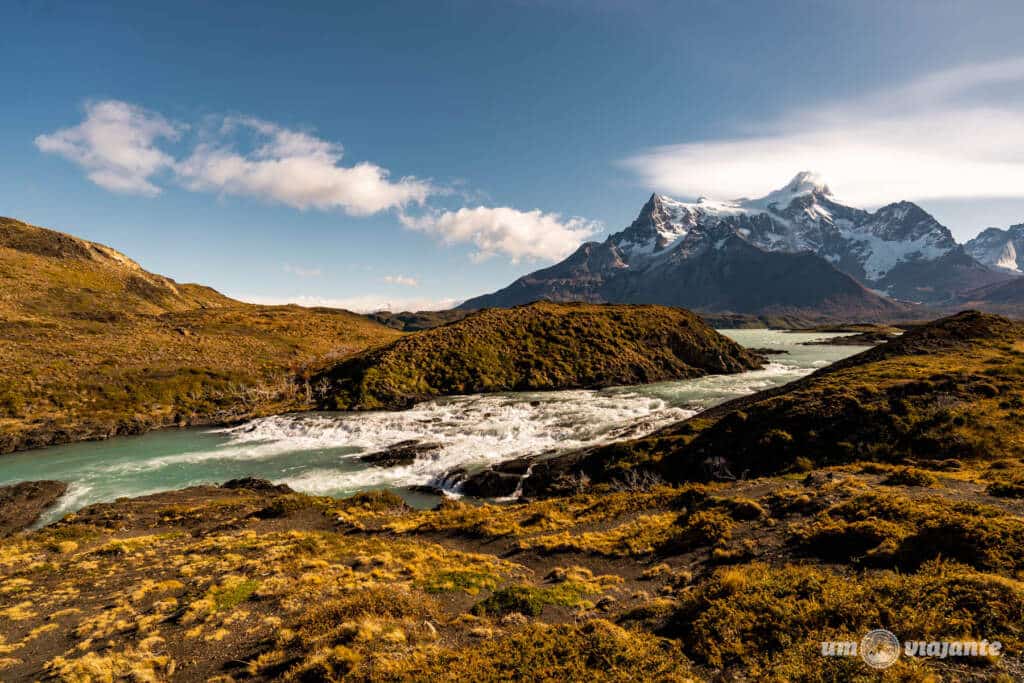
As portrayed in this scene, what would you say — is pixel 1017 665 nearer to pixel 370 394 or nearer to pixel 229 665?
pixel 229 665

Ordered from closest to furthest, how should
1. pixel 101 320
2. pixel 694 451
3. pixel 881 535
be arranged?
1. pixel 881 535
2. pixel 694 451
3. pixel 101 320

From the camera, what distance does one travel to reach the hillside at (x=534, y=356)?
87.4 metres

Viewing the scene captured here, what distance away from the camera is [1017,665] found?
8914mm

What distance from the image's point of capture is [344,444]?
5816 cm

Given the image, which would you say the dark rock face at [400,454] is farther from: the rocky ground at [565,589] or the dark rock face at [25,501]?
the dark rock face at [25,501]

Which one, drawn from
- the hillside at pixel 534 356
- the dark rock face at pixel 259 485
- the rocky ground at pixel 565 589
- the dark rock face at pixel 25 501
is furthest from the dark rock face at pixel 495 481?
the hillside at pixel 534 356

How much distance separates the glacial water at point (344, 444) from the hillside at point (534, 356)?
990 centimetres

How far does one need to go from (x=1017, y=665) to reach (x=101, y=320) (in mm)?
164142

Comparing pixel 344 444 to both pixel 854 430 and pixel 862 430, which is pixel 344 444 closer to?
pixel 854 430

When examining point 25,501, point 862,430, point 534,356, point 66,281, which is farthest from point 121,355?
point 862,430

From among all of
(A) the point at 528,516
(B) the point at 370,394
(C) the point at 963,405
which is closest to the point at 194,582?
(A) the point at 528,516

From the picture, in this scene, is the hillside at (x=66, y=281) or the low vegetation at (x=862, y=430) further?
the hillside at (x=66, y=281)

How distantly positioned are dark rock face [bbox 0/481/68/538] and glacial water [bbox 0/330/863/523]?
115cm

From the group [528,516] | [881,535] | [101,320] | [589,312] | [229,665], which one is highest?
[101,320]
